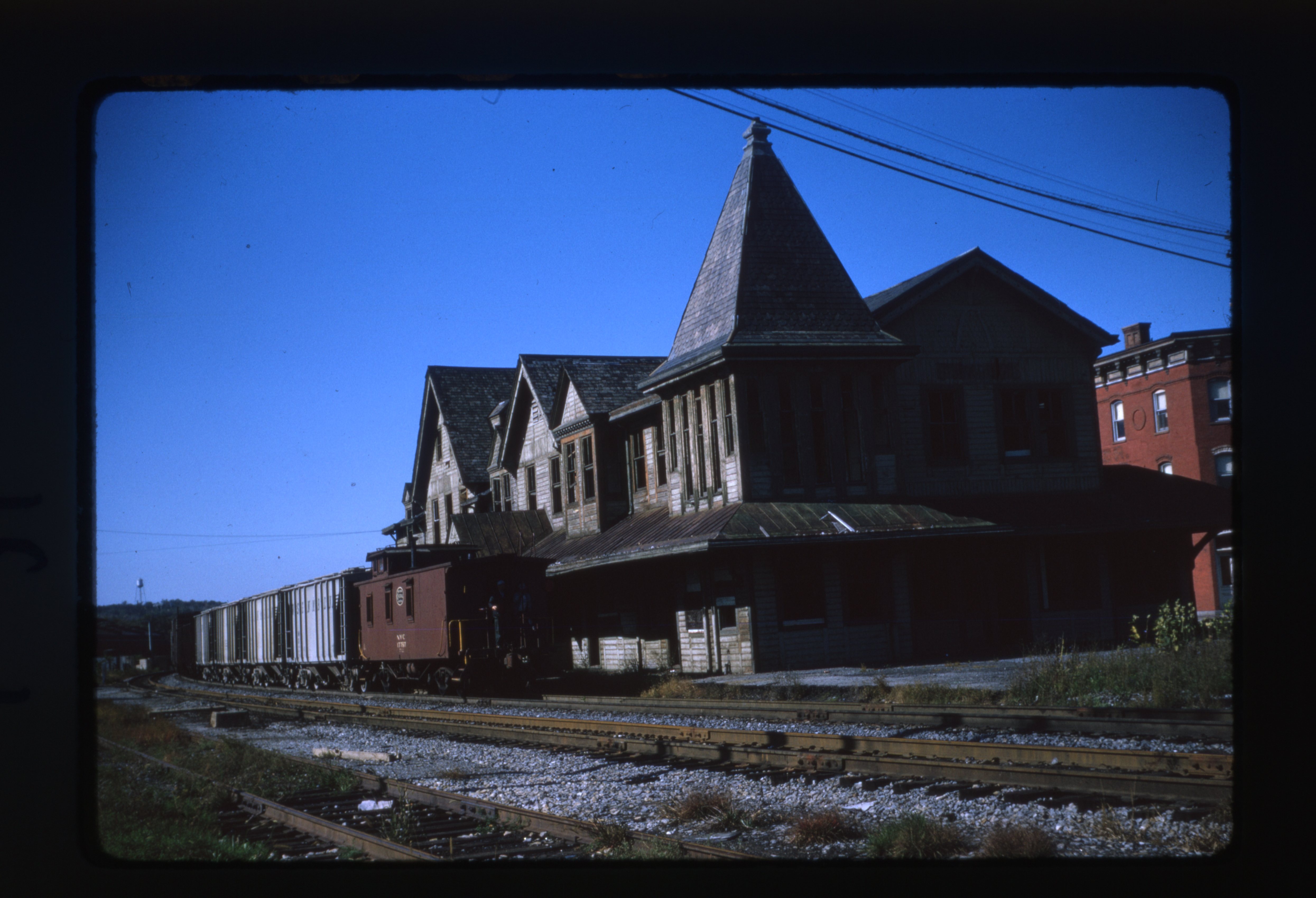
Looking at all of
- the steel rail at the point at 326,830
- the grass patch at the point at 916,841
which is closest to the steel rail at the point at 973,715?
the grass patch at the point at 916,841

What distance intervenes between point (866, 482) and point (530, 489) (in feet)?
38.8

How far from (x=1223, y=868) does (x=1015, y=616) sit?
17696mm

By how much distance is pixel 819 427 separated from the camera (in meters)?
20.9

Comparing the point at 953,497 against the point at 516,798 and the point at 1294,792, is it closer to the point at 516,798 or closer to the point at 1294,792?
the point at 516,798

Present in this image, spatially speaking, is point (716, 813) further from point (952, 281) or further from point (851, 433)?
point (952, 281)

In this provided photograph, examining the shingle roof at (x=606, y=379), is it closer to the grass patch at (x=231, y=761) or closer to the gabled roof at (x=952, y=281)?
the gabled roof at (x=952, y=281)

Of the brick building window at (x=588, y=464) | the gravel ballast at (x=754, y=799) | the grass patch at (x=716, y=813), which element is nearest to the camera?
the gravel ballast at (x=754, y=799)

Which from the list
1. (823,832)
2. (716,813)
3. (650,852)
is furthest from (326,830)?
(823,832)

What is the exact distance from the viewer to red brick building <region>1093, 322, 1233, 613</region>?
27.0 m

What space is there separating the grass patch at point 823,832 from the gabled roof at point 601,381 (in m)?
19.1

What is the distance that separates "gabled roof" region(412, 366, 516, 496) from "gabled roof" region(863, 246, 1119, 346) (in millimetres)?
14168

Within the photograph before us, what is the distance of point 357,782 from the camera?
9500 millimetres

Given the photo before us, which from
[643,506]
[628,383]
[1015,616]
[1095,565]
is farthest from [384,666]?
[1095,565]

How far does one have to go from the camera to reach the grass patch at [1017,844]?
530 centimetres
